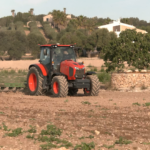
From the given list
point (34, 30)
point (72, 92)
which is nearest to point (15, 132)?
point (72, 92)

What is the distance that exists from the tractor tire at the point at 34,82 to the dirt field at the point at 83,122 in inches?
89.1

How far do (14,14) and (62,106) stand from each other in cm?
12462

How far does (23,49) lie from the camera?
58.7 metres

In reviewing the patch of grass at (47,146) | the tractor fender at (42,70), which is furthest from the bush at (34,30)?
the patch of grass at (47,146)

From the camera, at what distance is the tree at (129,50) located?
1738 cm

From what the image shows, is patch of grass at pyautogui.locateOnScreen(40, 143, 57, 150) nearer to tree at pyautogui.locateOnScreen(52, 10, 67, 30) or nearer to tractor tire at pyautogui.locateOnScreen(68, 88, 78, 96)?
tractor tire at pyautogui.locateOnScreen(68, 88, 78, 96)

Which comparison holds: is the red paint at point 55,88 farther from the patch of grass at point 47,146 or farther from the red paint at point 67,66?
the patch of grass at point 47,146

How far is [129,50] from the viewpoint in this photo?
1741 centimetres

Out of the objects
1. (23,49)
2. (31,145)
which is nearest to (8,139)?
(31,145)

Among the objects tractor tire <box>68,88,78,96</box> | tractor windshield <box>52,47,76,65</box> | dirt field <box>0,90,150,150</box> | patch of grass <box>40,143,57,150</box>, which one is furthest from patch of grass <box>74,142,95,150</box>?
tractor tire <box>68,88,78,96</box>

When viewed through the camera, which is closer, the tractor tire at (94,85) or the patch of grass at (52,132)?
the patch of grass at (52,132)

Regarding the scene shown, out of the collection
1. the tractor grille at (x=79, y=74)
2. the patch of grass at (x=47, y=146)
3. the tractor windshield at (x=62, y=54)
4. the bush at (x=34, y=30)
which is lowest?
the patch of grass at (x=47, y=146)

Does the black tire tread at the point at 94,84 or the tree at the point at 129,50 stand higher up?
the tree at the point at 129,50

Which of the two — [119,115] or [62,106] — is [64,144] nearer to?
[119,115]
